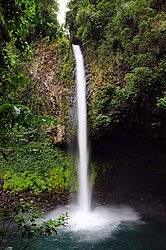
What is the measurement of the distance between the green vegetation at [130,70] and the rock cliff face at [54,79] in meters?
1.31

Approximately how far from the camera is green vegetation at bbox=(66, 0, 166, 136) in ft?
22.9

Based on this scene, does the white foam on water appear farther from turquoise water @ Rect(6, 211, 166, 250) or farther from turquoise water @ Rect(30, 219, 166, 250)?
turquoise water @ Rect(30, 219, 166, 250)

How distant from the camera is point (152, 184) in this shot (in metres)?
8.47

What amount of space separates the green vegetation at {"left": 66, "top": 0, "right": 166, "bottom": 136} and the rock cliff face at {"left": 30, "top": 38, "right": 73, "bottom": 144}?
1.31 m

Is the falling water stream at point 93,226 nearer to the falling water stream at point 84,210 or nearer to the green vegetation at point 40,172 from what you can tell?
the falling water stream at point 84,210

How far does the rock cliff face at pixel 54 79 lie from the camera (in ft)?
30.4

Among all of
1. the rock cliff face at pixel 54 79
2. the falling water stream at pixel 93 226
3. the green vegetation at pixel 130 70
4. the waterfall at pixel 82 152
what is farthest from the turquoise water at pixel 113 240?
the rock cliff face at pixel 54 79

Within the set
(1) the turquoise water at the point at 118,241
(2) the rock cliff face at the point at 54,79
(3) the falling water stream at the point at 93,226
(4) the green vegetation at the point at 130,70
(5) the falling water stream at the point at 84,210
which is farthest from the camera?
(2) the rock cliff face at the point at 54,79

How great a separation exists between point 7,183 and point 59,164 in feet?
6.82

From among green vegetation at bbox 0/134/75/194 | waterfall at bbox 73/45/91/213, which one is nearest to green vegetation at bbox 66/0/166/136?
waterfall at bbox 73/45/91/213

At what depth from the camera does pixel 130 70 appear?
797cm

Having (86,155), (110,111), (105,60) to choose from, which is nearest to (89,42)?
(105,60)

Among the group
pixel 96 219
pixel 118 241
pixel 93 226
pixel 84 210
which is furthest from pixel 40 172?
pixel 118 241

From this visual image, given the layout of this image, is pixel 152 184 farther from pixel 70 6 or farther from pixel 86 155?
pixel 70 6
